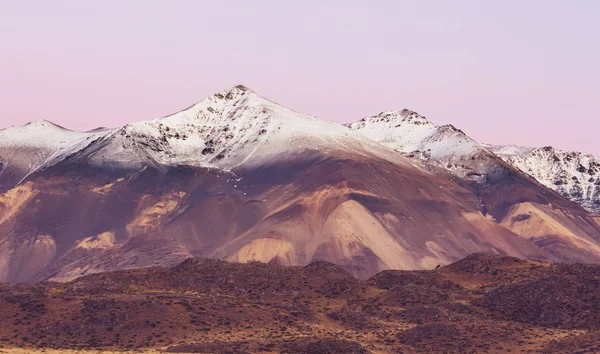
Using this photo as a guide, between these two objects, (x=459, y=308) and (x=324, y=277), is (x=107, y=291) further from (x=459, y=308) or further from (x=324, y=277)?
(x=459, y=308)

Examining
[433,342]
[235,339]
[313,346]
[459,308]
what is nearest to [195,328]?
[235,339]

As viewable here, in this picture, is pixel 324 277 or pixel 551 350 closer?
pixel 551 350

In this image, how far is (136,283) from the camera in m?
115

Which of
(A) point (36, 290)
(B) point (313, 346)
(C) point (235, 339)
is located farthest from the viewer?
(A) point (36, 290)

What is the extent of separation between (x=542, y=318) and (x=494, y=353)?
1328 cm

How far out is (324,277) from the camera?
119250 millimetres

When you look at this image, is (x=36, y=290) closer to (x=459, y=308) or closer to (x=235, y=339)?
(x=235, y=339)

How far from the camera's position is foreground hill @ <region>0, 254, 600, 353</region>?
9062cm

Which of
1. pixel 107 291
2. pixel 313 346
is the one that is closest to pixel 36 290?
pixel 107 291

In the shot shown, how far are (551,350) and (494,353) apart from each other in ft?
14.8

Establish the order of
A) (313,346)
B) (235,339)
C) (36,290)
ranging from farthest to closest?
1. (36,290)
2. (235,339)
3. (313,346)

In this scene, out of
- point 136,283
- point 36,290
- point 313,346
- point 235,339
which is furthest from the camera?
point 136,283

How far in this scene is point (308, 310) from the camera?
104 m

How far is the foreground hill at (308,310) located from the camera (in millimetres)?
90625
